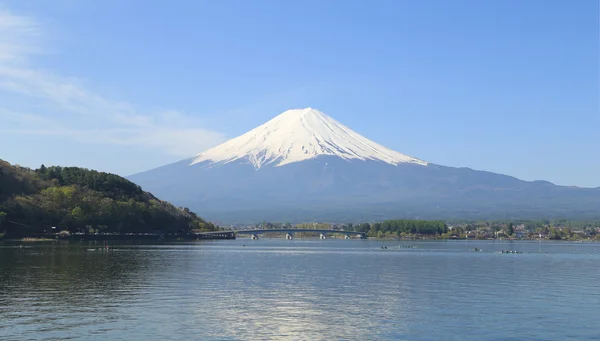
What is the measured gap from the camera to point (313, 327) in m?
29.8

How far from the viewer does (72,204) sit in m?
128

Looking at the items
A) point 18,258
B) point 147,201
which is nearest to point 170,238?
point 147,201

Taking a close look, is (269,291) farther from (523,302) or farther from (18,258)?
(18,258)

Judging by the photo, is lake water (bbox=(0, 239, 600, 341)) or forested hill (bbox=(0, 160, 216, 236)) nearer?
lake water (bbox=(0, 239, 600, 341))

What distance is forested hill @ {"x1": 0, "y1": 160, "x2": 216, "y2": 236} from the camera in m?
117

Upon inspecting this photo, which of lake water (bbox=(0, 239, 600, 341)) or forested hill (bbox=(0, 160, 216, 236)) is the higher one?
forested hill (bbox=(0, 160, 216, 236))

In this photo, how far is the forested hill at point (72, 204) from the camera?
11658cm

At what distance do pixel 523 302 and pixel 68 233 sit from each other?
3797 inches

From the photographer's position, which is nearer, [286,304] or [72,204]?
[286,304]

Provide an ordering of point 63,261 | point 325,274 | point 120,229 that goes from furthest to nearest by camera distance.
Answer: point 120,229
point 63,261
point 325,274

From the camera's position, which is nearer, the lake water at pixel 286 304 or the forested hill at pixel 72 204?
the lake water at pixel 286 304

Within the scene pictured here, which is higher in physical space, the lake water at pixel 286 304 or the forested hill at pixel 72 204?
the forested hill at pixel 72 204

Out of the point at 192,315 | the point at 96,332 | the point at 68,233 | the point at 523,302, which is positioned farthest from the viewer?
the point at 68,233

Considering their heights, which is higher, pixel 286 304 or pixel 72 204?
pixel 72 204
